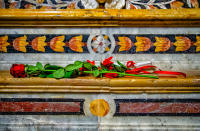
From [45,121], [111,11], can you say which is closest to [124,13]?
[111,11]

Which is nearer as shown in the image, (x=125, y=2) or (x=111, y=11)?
(x=111, y=11)

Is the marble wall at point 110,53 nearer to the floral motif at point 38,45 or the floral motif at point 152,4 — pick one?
the floral motif at point 38,45

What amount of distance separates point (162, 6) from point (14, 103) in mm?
1734

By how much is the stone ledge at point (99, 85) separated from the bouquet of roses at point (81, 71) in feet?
0.18

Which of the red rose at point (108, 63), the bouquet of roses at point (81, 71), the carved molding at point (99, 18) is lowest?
the bouquet of roses at point (81, 71)

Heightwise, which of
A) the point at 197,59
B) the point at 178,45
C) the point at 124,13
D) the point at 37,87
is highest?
the point at 124,13

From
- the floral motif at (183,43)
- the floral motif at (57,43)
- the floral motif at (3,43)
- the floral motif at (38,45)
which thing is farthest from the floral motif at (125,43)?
the floral motif at (3,43)

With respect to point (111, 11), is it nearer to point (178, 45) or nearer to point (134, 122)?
point (178, 45)

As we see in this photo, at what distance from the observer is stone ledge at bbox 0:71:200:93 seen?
1.46 meters

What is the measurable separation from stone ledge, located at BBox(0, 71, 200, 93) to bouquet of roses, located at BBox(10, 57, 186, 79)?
2.2 inches

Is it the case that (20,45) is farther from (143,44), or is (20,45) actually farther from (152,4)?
(152,4)

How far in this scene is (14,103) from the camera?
155 cm

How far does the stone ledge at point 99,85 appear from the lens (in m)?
1.46

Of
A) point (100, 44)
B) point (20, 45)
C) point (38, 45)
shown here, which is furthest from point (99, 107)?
point (20, 45)
